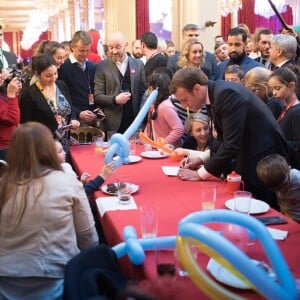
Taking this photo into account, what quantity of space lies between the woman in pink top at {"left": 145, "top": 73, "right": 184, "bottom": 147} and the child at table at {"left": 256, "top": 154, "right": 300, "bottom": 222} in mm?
1479

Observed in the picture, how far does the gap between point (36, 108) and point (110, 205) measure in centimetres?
163

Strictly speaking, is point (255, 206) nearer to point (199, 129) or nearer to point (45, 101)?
point (199, 129)

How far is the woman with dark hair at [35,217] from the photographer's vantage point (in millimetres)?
1882

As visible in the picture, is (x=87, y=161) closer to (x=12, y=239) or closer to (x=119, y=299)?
(x=12, y=239)

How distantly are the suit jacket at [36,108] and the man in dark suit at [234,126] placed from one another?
4.53 ft

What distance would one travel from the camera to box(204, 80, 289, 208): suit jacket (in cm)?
266

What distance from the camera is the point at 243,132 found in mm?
2791

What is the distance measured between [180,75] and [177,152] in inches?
32.3

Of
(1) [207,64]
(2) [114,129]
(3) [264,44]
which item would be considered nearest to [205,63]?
(1) [207,64]

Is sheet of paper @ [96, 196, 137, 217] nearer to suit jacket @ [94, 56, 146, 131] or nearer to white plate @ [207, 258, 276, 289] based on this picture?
white plate @ [207, 258, 276, 289]

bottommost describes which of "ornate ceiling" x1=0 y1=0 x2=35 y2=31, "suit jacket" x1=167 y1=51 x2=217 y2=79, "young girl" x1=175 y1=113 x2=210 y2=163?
"young girl" x1=175 y1=113 x2=210 y2=163

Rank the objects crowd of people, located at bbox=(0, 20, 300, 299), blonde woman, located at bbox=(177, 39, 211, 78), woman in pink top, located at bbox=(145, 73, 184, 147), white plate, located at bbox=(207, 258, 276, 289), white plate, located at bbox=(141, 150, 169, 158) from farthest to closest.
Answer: blonde woman, located at bbox=(177, 39, 211, 78) → woman in pink top, located at bbox=(145, 73, 184, 147) → white plate, located at bbox=(141, 150, 169, 158) → crowd of people, located at bbox=(0, 20, 300, 299) → white plate, located at bbox=(207, 258, 276, 289)

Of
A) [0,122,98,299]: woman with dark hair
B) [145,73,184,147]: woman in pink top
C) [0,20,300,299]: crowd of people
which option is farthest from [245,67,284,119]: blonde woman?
[0,122,98,299]: woman with dark hair

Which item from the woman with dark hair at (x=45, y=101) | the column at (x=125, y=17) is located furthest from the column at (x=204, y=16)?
the woman with dark hair at (x=45, y=101)
